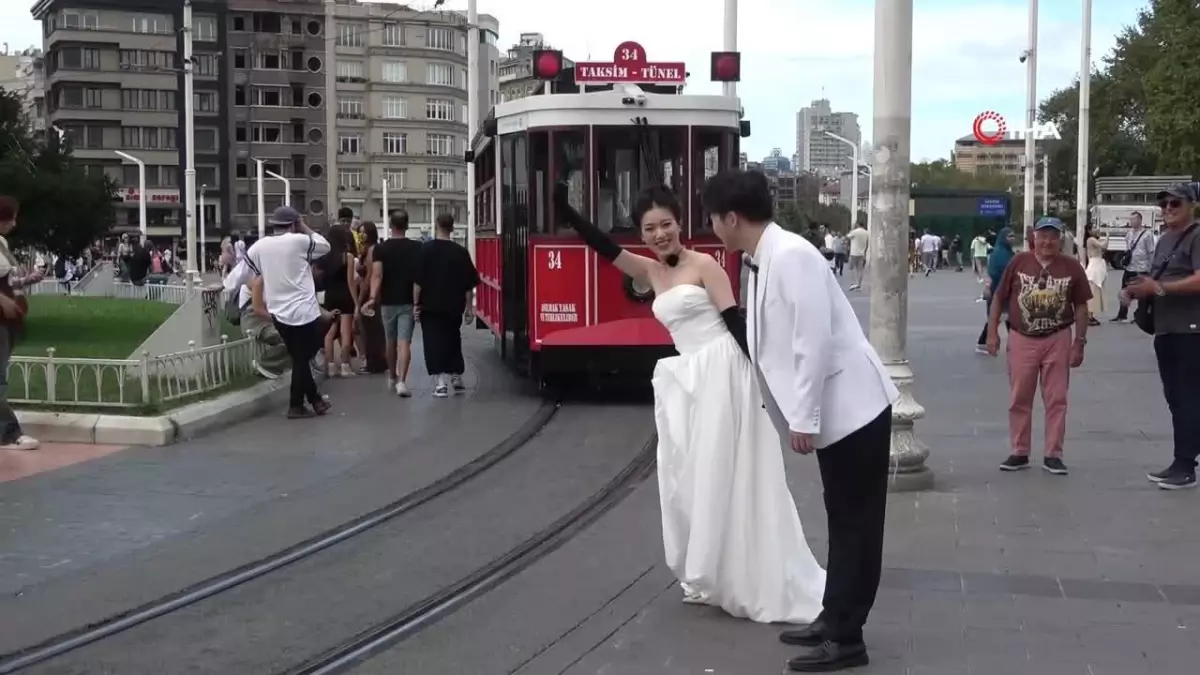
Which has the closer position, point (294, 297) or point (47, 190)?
point (294, 297)

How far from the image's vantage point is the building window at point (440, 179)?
99875mm

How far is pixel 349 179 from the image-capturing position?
9794 cm

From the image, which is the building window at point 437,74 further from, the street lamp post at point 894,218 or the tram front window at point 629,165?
the street lamp post at point 894,218

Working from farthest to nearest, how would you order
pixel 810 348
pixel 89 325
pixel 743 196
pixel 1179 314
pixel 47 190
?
1. pixel 89 325
2. pixel 47 190
3. pixel 1179 314
4. pixel 743 196
5. pixel 810 348

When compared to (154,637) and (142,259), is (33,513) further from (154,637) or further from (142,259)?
(142,259)

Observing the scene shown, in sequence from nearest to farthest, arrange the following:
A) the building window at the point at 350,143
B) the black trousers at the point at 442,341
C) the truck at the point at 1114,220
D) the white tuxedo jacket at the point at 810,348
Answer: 1. the white tuxedo jacket at the point at 810,348
2. the black trousers at the point at 442,341
3. the truck at the point at 1114,220
4. the building window at the point at 350,143

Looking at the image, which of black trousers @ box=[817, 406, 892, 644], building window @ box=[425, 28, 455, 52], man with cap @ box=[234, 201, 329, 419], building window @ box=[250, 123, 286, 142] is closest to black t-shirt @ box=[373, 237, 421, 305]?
man with cap @ box=[234, 201, 329, 419]

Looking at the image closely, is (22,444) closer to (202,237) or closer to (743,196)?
(743,196)

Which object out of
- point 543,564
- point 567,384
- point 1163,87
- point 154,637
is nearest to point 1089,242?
point 567,384

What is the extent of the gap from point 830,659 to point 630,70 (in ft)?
32.9

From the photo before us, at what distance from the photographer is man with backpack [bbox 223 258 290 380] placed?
573 inches

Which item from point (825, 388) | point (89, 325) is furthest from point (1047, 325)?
point (89, 325)

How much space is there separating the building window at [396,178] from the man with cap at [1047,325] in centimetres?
9111

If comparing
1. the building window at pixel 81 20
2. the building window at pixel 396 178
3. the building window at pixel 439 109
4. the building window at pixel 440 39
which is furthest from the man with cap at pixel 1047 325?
the building window at pixel 440 39
